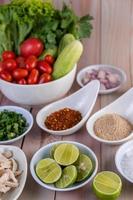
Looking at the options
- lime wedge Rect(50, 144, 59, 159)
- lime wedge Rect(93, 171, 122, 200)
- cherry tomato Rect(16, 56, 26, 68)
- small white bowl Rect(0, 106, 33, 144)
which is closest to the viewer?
lime wedge Rect(93, 171, 122, 200)

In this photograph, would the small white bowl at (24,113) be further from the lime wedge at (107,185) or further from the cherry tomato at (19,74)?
the lime wedge at (107,185)

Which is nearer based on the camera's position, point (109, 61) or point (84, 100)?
point (84, 100)

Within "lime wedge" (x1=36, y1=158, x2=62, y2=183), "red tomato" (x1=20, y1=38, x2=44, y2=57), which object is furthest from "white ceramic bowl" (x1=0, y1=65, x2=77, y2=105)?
"lime wedge" (x1=36, y1=158, x2=62, y2=183)

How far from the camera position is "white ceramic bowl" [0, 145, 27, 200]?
90 centimetres

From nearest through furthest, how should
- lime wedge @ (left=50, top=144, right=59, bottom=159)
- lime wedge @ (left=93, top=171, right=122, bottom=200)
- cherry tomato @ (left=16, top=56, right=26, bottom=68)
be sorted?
1. lime wedge @ (left=93, top=171, right=122, bottom=200)
2. lime wedge @ (left=50, top=144, right=59, bottom=159)
3. cherry tomato @ (left=16, top=56, right=26, bottom=68)

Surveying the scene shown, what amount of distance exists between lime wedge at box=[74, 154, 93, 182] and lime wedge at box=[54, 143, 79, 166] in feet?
0.05

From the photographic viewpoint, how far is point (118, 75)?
1.35 meters

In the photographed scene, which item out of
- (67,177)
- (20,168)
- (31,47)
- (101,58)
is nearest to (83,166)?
(67,177)

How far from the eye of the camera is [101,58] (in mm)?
1487

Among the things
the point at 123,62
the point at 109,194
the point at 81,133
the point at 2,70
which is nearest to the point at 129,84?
the point at 123,62

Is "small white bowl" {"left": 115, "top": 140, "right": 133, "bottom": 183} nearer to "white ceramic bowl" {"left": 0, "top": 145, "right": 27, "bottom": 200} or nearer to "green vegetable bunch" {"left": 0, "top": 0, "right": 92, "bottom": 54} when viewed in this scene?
"white ceramic bowl" {"left": 0, "top": 145, "right": 27, "bottom": 200}

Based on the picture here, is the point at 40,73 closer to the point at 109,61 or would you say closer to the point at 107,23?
the point at 109,61

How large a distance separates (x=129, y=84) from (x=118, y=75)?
0.05 metres

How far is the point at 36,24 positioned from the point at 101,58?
0.98 feet
